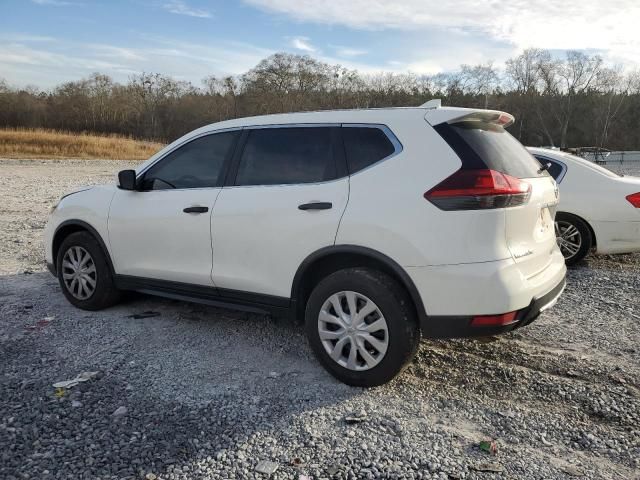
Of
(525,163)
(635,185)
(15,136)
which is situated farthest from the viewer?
(15,136)

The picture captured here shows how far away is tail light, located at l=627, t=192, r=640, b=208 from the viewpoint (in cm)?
634

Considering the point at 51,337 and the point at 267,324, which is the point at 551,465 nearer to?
the point at 267,324

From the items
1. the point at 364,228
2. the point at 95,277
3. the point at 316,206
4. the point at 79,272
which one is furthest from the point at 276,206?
the point at 79,272

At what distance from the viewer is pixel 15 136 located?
40250 millimetres

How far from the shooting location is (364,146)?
3.56 m

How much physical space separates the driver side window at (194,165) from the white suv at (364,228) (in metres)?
0.01

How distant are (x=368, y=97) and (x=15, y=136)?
1473 inches

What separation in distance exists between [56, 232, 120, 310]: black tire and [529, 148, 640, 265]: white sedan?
5.05 m

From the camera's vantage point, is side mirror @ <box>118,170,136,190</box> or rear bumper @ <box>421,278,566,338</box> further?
side mirror @ <box>118,170,136,190</box>

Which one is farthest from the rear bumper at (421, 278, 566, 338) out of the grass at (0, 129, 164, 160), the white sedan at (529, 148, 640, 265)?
the grass at (0, 129, 164, 160)

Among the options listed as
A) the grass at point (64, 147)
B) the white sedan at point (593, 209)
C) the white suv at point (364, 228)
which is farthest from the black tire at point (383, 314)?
the grass at point (64, 147)

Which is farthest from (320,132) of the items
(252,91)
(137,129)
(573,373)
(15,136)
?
(137,129)

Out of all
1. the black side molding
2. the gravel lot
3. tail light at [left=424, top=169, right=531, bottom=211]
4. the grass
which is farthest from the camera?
the grass

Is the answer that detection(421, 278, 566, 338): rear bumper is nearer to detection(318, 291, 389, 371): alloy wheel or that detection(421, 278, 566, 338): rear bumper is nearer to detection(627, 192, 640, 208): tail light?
detection(318, 291, 389, 371): alloy wheel
